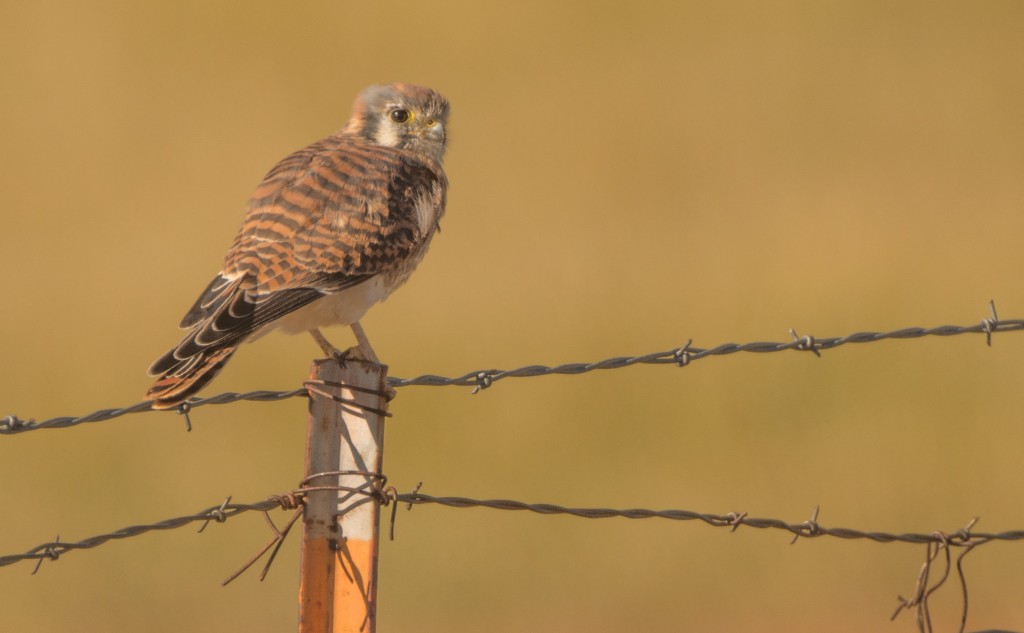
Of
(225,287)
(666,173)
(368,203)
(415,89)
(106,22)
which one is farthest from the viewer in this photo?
(106,22)

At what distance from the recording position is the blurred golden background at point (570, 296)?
9.84 m

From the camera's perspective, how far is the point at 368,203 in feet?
19.7

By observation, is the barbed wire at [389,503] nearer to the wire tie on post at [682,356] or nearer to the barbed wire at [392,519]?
the barbed wire at [392,519]

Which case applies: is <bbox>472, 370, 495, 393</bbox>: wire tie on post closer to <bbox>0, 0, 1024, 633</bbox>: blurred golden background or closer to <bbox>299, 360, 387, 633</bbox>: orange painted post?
<bbox>299, 360, 387, 633</bbox>: orange painted post

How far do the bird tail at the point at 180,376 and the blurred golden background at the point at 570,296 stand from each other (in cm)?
448

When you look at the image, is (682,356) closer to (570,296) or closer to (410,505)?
(410,505)

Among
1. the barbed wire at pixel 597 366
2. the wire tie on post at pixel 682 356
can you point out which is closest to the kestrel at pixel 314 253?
the barbed wire at pixel 597 366

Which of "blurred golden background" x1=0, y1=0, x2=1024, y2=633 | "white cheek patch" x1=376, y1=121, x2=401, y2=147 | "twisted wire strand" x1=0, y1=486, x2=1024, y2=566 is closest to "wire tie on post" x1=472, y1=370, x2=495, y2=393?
"twisted wire strand" x1=0, y1=486, x2=1024, y2=566

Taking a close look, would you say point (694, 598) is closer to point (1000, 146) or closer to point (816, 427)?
point (816, 427)

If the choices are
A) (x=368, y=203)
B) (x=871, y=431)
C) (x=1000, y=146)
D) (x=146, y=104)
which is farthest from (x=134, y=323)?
(x=1000, y=146)

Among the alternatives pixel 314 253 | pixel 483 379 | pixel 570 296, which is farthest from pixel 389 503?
pixel 570 296

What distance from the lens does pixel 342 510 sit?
4215 millimetres

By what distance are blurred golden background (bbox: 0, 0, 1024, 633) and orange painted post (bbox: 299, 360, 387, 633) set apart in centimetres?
518

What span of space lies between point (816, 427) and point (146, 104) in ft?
26.6
